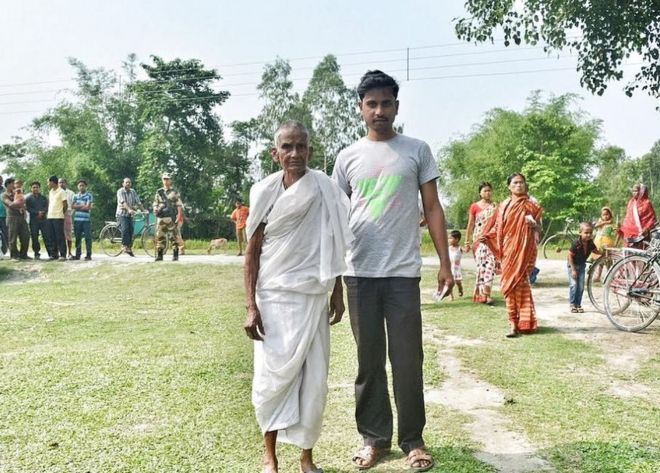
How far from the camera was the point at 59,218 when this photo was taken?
13.9 meters

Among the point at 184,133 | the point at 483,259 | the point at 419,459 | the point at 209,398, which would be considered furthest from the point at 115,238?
the point at 184,133

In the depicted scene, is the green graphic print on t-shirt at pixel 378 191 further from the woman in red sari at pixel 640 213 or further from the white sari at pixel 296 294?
the woman in red sari at pixel 640 213

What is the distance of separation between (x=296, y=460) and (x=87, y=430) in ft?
4.69

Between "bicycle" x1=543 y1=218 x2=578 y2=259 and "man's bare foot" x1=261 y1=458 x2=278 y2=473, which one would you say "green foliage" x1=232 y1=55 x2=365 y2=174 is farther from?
"man's bare foot" x1=261 y1=458 x2=278 y2=473

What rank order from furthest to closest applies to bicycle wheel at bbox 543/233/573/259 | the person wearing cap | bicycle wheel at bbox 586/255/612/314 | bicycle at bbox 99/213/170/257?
bicycle wheel at bbox 543/233/573/259 < bicycle at bbox 99/213/170/257 < the person wearing cap < bicycle wheel at bbox 586/255/612/314

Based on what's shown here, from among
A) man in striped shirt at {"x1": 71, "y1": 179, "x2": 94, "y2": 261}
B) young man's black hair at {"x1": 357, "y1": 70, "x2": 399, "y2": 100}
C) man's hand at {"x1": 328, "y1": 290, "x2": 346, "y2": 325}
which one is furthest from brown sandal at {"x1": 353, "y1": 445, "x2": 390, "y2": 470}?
man in striped shirt at {"x1": 71, "y1": 179, "x2": 94, "y2": 261}

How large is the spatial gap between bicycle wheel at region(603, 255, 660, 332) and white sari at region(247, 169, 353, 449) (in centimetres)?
494

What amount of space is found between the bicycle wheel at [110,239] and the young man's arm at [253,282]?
12.8m

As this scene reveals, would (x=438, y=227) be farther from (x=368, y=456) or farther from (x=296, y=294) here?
(x=368, y=456)

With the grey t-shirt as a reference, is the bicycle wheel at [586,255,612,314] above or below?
below

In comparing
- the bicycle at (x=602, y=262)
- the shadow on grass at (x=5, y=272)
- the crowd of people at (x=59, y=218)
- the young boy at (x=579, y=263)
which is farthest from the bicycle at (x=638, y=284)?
the shadow on grass at (x=5, y=272)

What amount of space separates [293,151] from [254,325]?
3.07ft

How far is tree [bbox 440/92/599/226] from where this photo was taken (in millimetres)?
45000

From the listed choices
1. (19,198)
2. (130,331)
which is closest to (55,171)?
(19,198)
